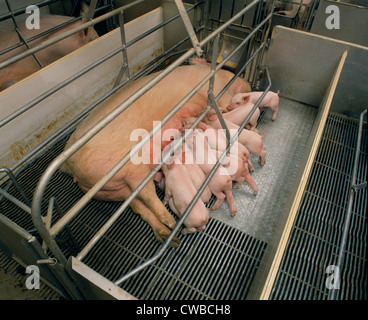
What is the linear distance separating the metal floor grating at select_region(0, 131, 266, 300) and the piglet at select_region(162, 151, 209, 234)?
0.17 m

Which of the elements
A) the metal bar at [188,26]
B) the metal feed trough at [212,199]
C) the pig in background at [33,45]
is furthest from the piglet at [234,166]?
the pig in background at [33,45]

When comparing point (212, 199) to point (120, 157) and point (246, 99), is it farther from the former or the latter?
point (246, 99)

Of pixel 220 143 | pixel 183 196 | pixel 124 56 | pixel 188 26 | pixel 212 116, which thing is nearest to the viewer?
pixel 188 26

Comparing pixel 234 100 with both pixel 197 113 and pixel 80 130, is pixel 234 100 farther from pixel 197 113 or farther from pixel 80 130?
pixel 80 130

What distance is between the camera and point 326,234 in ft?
6.75

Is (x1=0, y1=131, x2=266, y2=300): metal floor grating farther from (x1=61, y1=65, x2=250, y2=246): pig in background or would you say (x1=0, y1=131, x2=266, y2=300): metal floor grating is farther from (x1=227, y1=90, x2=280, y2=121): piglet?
(x1=227, y1=90, x2=280, y2=121): piglet

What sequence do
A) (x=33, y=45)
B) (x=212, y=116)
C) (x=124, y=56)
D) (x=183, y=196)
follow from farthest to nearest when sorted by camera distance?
(x=33, y=45) → (x=124, y=56) → (x=212, y=116) → (x=183, y=196)

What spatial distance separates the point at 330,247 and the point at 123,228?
5.04 feet

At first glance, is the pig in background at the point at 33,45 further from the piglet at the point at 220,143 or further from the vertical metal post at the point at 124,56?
the piglet at the point at 220,143

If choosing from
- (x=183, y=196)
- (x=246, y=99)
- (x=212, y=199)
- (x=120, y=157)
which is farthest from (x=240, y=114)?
(x=120, y=157)

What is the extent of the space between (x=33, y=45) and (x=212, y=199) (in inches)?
107

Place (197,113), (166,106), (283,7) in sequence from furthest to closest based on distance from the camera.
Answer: (283,7)
(197,113)
(166,106)

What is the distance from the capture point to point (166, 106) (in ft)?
8.32
